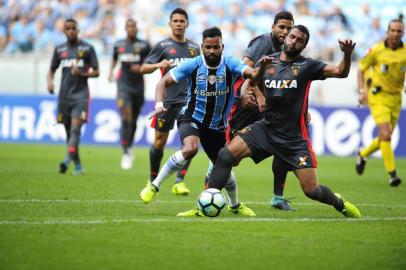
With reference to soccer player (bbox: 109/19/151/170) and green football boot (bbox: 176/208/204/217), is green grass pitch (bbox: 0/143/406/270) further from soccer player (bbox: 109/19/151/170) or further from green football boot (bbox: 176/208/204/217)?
soccer player (bbox: 109/19/151/170)

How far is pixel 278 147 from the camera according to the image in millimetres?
9781

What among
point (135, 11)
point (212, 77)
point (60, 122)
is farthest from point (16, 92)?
point (212, 77)

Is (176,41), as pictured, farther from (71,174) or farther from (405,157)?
(405,157)

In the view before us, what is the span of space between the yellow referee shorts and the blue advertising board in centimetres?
795

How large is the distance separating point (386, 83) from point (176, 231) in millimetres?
8499

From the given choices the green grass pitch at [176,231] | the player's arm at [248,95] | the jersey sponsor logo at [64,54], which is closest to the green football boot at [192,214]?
the green grass pitch at [176,231]

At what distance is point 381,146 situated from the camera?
15789mm

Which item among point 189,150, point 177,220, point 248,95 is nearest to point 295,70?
point 248,95

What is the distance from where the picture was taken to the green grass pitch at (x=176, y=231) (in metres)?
6.84

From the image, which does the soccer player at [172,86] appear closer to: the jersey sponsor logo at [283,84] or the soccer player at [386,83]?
the jersey sponsor logo at [283,84]

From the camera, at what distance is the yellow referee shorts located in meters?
15.6

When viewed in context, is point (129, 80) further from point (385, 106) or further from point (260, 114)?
point (260, 114)

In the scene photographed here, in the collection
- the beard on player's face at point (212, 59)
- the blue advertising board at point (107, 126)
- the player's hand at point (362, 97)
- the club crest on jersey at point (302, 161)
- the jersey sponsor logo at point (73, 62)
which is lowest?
the blue advertising board at point (107, 126)

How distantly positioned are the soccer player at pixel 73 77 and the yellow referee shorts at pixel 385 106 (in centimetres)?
514
